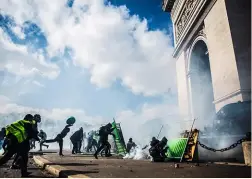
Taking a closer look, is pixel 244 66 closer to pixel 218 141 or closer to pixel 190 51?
pixel 218 141

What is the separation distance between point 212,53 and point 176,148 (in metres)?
8.56

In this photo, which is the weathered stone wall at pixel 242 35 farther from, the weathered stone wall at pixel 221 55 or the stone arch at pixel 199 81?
the stone arch at pixel 199 81

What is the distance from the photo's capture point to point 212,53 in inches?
593

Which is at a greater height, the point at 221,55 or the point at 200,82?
the point at 221,55

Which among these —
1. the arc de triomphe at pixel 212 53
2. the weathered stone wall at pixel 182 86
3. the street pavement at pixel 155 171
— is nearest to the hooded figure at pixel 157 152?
the street pavement at pixel 155 171

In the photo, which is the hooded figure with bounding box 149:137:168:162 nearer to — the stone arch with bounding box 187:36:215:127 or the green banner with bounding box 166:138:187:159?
the green banner with bounding box 166:138:187:159

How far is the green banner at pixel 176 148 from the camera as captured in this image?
8711 millimetres

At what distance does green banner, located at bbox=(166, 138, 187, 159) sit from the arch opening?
9.91 m

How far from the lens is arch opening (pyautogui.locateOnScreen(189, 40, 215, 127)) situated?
19.0 meters

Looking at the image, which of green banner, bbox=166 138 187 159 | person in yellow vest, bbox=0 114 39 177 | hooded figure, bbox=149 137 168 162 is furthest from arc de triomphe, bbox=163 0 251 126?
person in yellow vest, bbox=0 114 39 177

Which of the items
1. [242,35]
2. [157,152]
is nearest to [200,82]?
[242,35]

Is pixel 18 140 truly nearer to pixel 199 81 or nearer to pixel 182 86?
pixel 199 81

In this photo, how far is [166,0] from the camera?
2538 centimetres

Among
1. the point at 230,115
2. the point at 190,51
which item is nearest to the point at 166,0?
the point at 190,51
